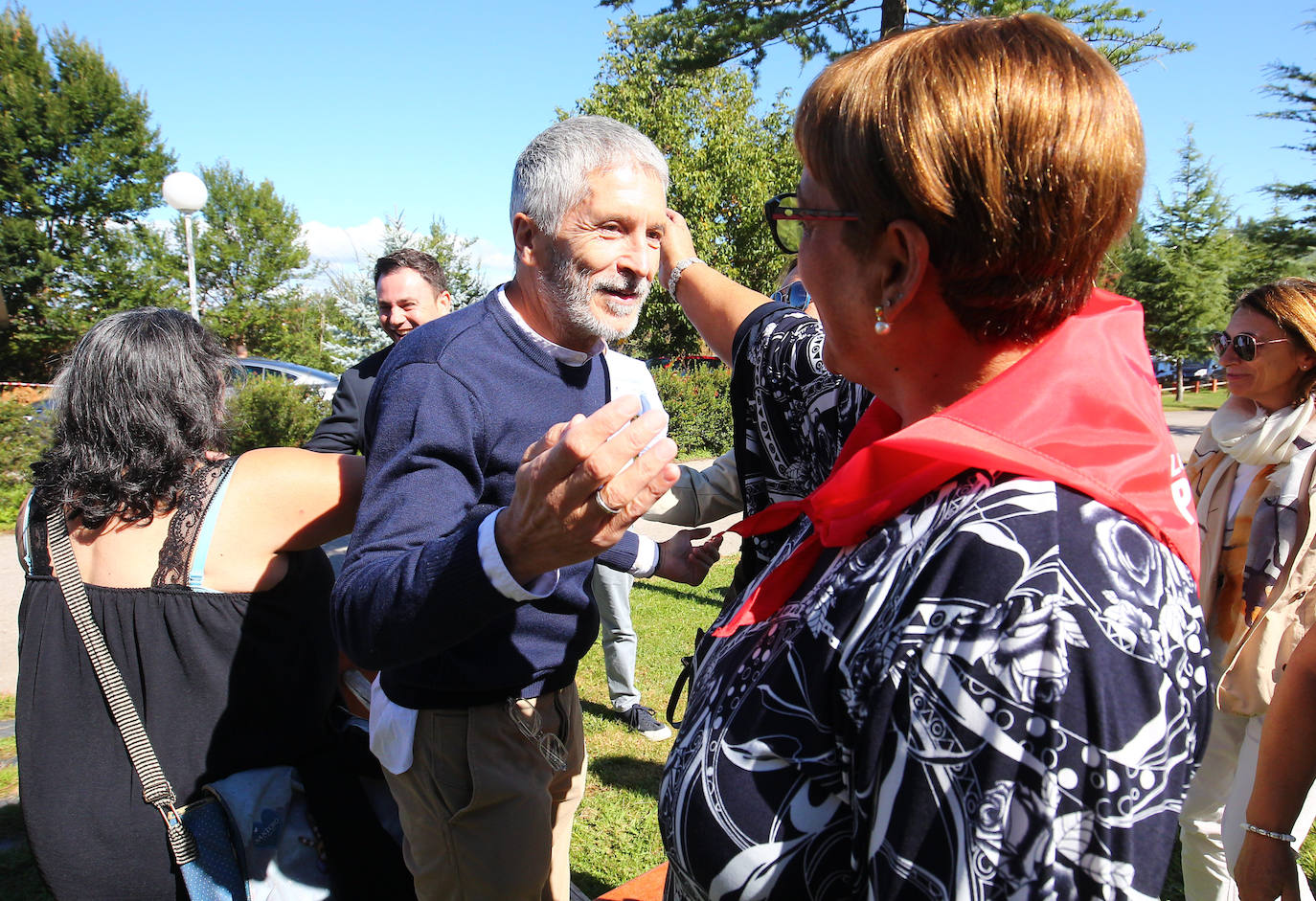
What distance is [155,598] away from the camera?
1899 mm

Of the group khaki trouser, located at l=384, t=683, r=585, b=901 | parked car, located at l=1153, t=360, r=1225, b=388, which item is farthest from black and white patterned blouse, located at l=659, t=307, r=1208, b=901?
parked car, located at l=1153, t=360, r=1225, b=388

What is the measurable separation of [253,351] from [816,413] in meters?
32.3

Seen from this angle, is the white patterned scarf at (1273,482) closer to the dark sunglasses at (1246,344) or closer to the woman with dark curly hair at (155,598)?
the dark sunglasses at (1246,344)

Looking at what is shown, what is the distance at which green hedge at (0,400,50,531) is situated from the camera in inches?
386

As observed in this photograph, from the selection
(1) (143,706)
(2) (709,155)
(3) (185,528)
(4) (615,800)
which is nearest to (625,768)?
(4) (615,800)

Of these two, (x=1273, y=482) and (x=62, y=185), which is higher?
(x=62, y=185)

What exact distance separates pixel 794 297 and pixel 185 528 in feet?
5.36

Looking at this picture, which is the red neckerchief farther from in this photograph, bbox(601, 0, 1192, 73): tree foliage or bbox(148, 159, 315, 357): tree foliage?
bbox(148, 159, 315, 357): tree foliage

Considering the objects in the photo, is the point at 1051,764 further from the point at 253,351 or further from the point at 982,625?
the point at 253,351

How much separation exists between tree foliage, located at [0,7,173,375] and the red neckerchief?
85.0 feet

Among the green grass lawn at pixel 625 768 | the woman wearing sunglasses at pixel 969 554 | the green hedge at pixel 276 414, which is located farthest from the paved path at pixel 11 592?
the green hedge at pixel 276 414

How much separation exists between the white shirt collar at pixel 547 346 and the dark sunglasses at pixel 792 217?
2.57ft

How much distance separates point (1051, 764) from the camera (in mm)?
809

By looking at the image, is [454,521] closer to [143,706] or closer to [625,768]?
[143,706]
